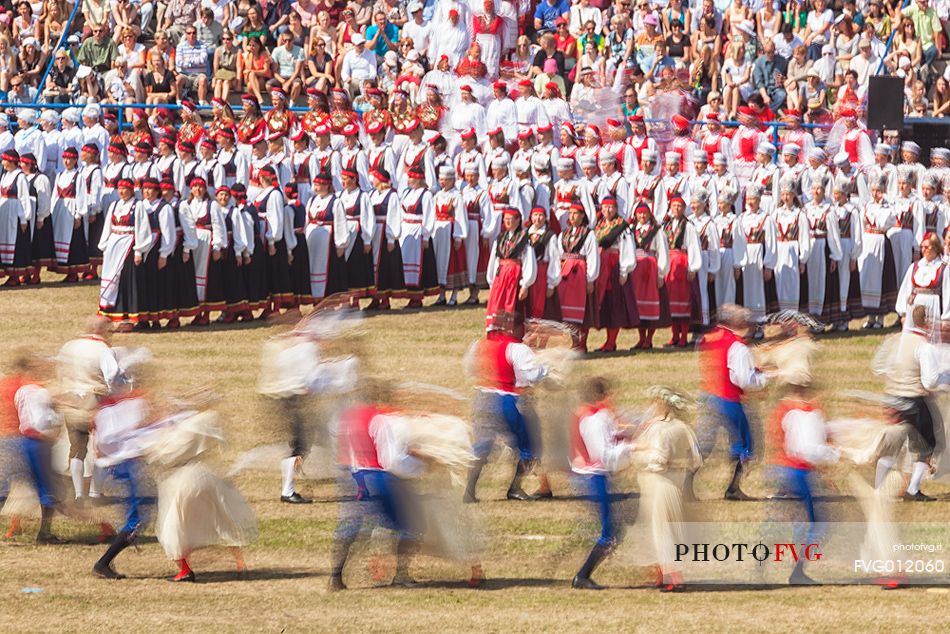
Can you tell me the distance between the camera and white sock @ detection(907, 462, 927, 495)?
1394 cm

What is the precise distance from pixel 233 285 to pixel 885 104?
759 centimetres

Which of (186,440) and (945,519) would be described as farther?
(945,519)

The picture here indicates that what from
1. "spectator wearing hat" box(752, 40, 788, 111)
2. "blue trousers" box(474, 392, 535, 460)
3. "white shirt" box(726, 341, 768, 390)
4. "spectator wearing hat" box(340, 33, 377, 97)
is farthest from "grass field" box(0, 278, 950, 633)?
"spectator wearing hat" box(340, 33, 377, 97)

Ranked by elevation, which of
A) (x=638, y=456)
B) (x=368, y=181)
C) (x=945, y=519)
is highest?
(x=368, y=181)

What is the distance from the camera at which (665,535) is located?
11547 mm

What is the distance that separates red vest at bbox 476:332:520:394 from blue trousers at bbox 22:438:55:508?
10.1 feet

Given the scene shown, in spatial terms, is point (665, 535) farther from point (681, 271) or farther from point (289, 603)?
point (681, 271)

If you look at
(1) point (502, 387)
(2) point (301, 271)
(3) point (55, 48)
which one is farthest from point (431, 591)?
(3) point (55, 48)

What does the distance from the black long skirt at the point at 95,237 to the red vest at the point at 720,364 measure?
446 inches

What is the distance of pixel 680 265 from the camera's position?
19.4 m

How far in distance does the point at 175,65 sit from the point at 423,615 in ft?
54.3

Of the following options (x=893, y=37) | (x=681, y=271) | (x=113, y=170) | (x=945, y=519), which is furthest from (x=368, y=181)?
(x=945, y=519)

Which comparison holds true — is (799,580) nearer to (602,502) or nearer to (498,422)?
(602,502)

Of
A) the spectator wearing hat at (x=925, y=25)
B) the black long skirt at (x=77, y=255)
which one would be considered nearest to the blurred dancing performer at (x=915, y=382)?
the spectator wearing hat at (x=925, y=25)
